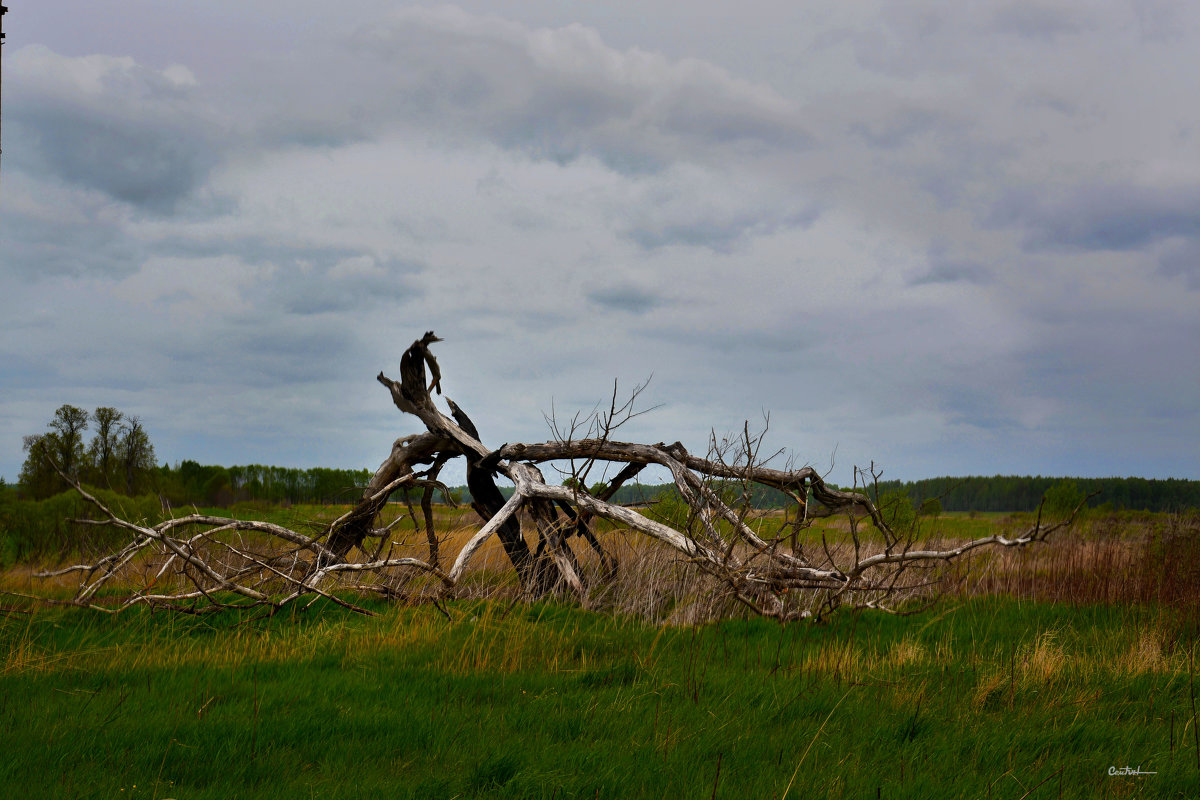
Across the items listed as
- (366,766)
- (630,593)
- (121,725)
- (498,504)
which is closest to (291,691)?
(121,725)

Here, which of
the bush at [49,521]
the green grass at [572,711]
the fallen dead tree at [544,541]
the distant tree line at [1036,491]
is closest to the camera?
the green grass at [572,711]

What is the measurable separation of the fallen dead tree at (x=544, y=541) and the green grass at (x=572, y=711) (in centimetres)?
63

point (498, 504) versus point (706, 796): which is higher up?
point (498, 504)

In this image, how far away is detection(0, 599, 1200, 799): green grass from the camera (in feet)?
13.7

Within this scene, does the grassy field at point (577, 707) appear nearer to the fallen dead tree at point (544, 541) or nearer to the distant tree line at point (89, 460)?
the fallen dead tree at point (544, 541)

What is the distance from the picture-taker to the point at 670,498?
38.6 ft

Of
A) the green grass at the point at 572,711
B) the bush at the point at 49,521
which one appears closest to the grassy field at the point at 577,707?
the green grass at the point at 572,711

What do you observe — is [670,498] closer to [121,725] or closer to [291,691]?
[291,691]

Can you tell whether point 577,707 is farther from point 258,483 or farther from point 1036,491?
point 1036,491

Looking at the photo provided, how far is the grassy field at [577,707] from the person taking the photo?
418 cm

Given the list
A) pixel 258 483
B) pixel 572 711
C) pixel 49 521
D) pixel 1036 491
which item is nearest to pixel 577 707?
pixel 572 711

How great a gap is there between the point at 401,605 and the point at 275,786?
501cm
